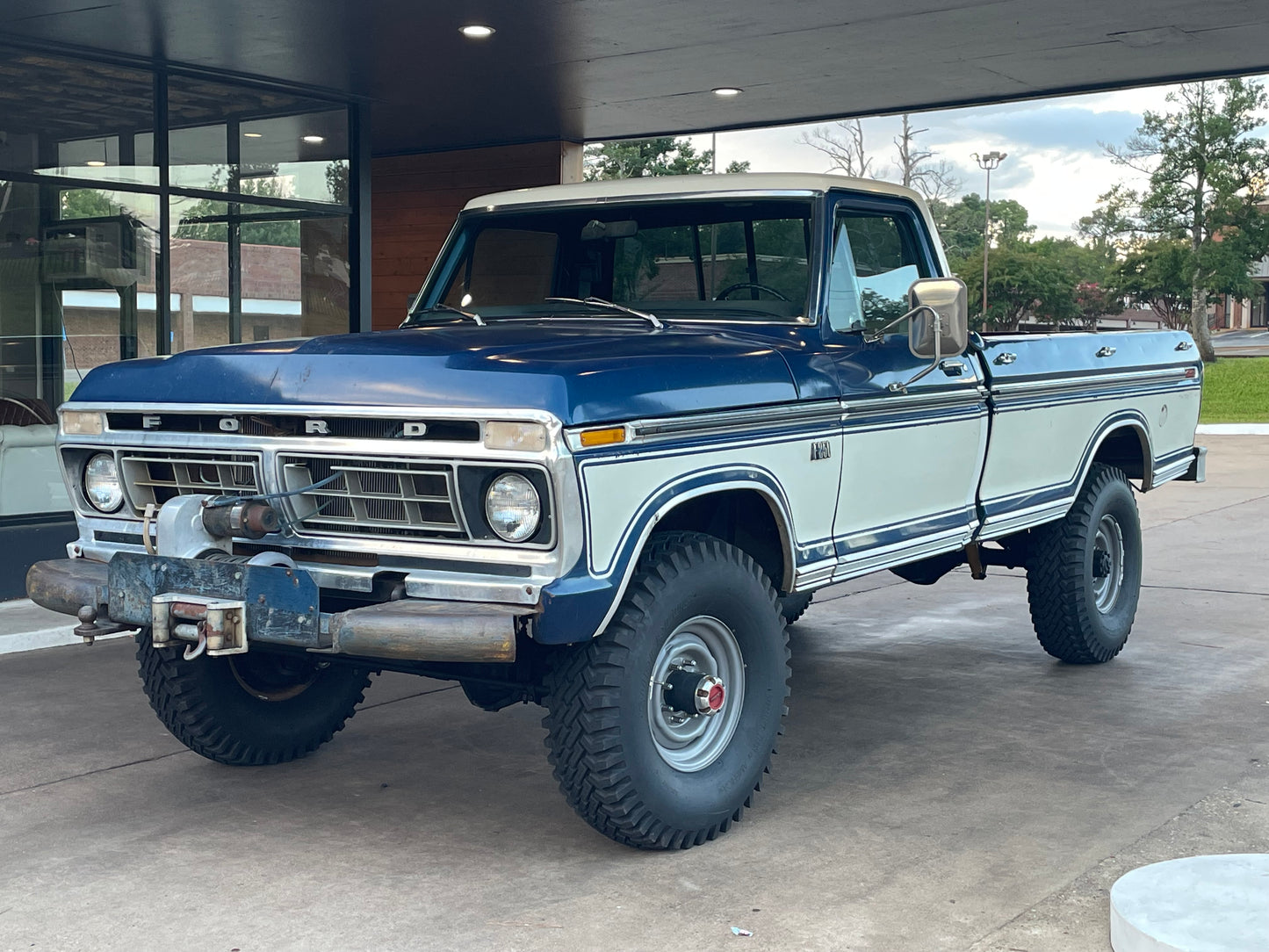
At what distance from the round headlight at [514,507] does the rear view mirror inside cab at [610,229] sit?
209 centimetres

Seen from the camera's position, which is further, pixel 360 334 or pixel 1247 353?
pixel 1247 353

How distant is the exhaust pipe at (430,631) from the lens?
400 centimetres

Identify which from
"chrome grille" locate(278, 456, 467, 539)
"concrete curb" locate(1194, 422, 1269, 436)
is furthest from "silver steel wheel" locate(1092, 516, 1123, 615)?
"concrete curb" locate(1194, 422, 1269, 436)


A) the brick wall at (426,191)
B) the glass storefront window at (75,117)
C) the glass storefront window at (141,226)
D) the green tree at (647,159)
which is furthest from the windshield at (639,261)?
the green tree at (647,159)

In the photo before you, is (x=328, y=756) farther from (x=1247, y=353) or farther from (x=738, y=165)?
(x=1247, y=353)

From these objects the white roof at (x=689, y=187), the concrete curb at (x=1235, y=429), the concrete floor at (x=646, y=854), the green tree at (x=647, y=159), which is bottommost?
the concrete floor at (x=646, y=854)

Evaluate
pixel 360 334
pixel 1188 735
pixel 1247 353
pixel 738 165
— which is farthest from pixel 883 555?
pixel 1247 353

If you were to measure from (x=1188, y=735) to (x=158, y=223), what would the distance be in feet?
25.9

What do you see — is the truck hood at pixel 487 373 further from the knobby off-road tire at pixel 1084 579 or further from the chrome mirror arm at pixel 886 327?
the knobby off-road tire at pixel 1084 579

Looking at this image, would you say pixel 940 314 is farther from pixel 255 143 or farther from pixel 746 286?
pixel 255 143

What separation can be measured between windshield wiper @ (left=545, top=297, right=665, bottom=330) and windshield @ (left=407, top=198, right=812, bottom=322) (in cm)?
3

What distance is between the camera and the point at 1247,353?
195 feet

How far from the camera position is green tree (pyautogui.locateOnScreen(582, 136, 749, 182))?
3797 centimetres

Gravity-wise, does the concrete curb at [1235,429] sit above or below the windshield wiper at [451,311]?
below
